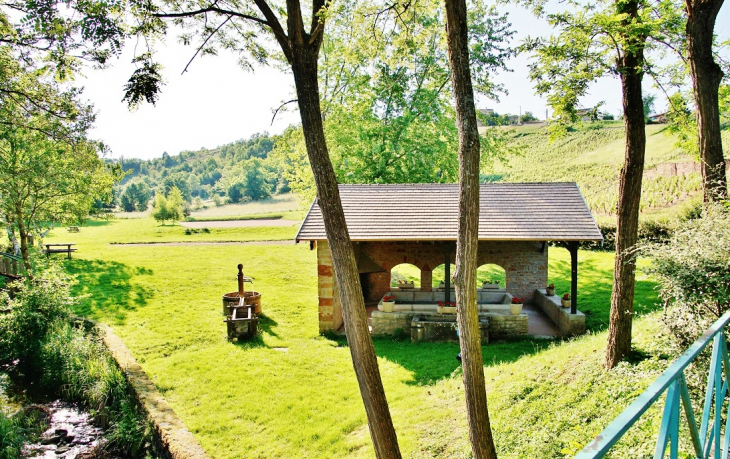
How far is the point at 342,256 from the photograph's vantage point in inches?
237

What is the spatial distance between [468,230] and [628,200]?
3354 mm

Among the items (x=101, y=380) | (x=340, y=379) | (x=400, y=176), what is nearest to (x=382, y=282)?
(x=400, y=176)

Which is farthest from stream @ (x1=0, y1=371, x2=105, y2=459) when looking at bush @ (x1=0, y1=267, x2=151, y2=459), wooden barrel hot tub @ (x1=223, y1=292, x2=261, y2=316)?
wooden barrel hot tub @ (x1=223, y1=292, x2=261, y2=316)

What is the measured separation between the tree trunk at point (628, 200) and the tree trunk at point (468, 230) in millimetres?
3028

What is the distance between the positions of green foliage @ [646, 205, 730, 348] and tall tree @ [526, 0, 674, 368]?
1138 mm

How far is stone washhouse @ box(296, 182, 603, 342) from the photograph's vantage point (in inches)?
530

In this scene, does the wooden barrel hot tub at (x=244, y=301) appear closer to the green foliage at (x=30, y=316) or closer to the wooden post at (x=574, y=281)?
the green foliage at (x=30, y=316)

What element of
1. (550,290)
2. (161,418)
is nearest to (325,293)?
(161,418)

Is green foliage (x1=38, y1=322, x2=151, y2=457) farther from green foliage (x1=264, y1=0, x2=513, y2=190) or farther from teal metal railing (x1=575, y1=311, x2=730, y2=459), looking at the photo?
green foliage (x1=264, y1=0, x2=513, y2=190)

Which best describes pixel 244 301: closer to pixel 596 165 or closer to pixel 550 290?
pixel 550 290

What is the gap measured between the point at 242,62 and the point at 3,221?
1480cm

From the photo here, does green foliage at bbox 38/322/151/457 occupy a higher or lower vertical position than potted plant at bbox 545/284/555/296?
lower

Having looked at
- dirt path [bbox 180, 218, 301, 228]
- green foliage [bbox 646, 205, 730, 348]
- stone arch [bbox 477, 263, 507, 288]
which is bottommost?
stone arch [bbox 477, 263, 507, 288]

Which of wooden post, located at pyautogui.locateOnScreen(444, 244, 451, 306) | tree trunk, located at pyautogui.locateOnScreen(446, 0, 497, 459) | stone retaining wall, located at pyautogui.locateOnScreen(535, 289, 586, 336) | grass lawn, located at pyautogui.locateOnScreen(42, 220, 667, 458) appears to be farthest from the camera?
wooden post, located at pyautogui.locateOnScreen(444, 244, 451, 306)
